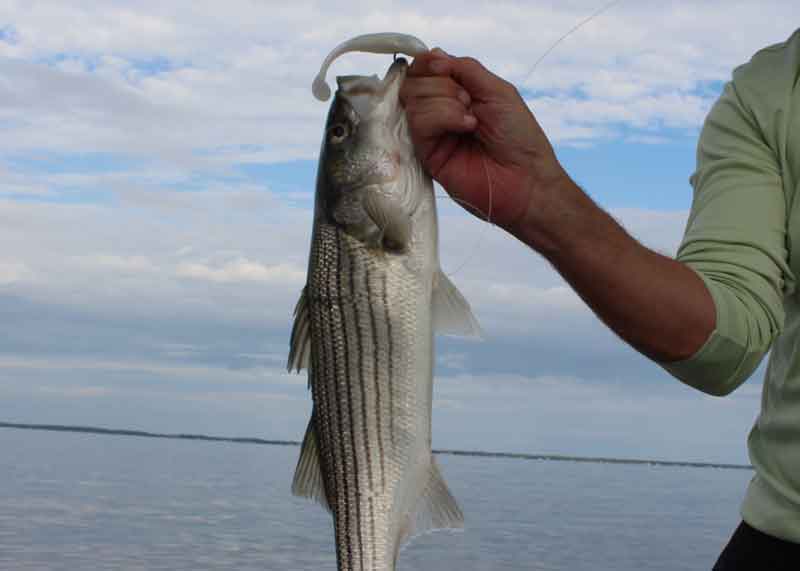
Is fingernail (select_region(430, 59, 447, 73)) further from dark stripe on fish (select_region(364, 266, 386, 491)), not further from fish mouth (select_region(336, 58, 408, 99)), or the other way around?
dark stripe on fish (select_region(364, 266, 386, 491))

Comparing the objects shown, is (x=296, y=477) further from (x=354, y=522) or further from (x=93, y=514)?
(x=93, y=514)

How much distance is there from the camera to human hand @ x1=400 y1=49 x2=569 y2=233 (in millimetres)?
3002

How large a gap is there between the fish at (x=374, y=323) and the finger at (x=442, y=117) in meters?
0.18

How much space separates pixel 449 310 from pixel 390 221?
32 cm

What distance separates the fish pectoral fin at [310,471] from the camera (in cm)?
342

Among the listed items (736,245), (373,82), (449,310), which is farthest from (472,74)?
(736,245)

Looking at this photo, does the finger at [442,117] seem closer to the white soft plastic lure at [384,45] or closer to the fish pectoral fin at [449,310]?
the white soft plastic lure at [384,45]

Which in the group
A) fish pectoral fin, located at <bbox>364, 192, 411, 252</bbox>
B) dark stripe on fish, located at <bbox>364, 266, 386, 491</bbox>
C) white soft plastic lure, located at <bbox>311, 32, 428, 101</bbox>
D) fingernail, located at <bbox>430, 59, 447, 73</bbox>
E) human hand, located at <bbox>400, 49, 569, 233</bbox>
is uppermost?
white soft plastic lure, located at <bbox>311, 32, 428, 101</bbox>

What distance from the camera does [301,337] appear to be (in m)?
3.37

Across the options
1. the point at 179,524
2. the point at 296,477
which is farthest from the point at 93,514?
the point at 296,477

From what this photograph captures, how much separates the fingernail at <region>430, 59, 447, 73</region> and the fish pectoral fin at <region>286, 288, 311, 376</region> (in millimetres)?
777

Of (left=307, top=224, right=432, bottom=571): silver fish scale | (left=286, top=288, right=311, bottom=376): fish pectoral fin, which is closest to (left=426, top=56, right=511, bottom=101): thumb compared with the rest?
(left=307, top=224, right=432, bottom=571): silver fish scale

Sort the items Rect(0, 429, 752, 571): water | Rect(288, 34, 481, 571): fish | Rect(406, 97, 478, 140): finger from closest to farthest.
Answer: Rect(406, 97, 478, 140): finger → Rect(288, 34, 481, 571): fish → Rect(0, 429, 752, 571): water

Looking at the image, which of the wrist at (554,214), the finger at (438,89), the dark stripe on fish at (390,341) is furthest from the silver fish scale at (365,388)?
the finger at (438,89)
